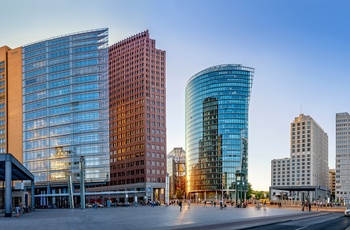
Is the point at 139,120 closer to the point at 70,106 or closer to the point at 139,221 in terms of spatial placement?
the point at 70,106

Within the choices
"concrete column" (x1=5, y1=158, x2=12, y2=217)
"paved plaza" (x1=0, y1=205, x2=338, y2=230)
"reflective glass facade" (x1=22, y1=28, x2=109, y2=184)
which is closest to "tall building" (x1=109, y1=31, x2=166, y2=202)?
"reflective glass facade" (x1=22, y1=28, x2=109, y2=184)

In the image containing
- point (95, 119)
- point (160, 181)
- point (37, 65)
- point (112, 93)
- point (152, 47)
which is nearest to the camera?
point (95, 119)

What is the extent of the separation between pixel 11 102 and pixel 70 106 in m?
31.1

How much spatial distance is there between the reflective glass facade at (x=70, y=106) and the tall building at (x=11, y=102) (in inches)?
296

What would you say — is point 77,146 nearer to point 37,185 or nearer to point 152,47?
point 37,185

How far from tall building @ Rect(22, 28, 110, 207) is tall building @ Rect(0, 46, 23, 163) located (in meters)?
7.41

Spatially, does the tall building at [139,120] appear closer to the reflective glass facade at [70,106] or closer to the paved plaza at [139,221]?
the reflective glass facade at [70,106]

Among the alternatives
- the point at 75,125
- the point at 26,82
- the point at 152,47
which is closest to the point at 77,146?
the point at 75,125

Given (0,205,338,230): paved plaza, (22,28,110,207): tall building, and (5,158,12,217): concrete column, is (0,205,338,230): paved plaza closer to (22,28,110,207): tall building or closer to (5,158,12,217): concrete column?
(5,158,12,217): concrete column

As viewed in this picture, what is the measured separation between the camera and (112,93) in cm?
18475

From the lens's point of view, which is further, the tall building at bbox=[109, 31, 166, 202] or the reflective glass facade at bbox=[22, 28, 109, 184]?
the tall building at bbox=[109, 31, 166, 202]

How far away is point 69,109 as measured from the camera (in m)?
142

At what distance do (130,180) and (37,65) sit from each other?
58.1 meters

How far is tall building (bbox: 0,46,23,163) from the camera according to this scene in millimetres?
153000
